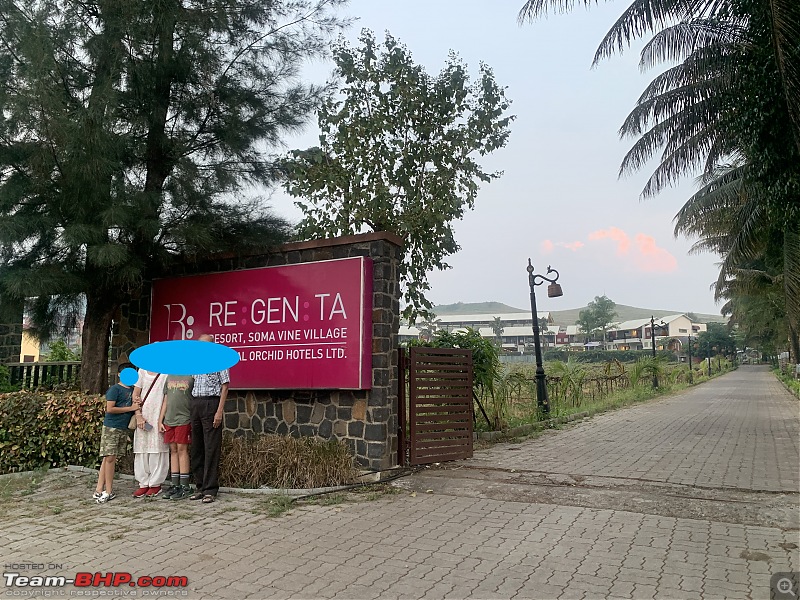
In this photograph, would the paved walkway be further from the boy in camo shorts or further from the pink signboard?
the boy in camo shorts

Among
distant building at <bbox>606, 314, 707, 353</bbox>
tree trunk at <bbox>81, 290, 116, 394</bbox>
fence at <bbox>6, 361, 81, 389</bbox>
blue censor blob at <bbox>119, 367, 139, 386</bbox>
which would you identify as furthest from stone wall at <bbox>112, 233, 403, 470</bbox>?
distant building at <bbox>606, 314, 707, 353</bbox>

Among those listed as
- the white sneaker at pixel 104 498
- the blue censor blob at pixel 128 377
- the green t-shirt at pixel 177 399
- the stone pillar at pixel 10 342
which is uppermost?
the stone pillar at pixel 10 342

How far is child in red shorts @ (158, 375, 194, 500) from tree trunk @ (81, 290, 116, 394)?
3234 millimetres

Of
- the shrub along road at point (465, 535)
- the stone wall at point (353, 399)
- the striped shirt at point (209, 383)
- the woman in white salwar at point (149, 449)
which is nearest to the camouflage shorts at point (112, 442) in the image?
the woman in white salwar at point (149, 449)

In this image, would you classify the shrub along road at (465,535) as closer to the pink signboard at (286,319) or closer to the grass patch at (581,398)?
the pink signboard at (286,319)

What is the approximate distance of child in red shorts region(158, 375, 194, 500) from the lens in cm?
678

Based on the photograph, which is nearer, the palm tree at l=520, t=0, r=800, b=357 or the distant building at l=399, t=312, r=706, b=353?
the palm tree at l=520, t=0, r=800, b=357

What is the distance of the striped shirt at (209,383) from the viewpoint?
6906 mm

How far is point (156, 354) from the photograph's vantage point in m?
6.60

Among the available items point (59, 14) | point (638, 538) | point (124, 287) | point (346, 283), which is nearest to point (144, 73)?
point (59, 14)

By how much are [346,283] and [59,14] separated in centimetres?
532

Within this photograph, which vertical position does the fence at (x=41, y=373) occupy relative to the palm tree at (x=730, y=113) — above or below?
below

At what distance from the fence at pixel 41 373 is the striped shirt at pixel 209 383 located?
5.27 meters

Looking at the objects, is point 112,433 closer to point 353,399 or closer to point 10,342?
point 353,399
